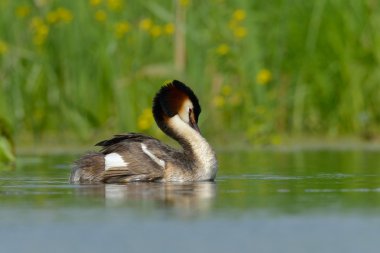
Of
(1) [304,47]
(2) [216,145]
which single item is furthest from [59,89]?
(1) [304,47]

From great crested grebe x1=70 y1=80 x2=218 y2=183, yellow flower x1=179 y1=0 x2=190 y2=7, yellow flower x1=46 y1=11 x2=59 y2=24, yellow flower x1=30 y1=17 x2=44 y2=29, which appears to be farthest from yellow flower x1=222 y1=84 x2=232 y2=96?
great crested grebe x1=70 y1=80 x2=218 y2=183

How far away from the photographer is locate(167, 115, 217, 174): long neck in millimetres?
12023

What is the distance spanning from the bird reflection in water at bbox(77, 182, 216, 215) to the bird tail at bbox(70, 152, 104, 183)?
243mm

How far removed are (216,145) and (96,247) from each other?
9.51 metres

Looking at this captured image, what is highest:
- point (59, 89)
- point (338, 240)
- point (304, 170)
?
point (59, 89)

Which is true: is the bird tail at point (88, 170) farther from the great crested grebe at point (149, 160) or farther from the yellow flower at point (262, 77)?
the yellow flower at point (262, 77)

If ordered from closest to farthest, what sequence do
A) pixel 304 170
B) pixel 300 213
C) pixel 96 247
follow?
pixel 96 247 → pixel 300 213 → pixel 304 170

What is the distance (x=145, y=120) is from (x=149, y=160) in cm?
508

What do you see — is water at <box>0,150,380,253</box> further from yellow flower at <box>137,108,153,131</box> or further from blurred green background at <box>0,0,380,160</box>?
blurred green background at <box>0,0,380,160</box>

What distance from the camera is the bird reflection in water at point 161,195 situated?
9.55m

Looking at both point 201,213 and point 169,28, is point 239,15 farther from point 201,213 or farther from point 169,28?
point 201,213

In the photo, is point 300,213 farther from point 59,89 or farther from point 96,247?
point 59,89

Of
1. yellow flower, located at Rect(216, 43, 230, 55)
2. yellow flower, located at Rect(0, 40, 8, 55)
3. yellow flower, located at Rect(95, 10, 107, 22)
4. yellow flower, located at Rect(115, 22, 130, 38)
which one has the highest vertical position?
yellow flower, located at Rect(95, 10, 107, 22)

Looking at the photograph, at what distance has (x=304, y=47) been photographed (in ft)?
56.6
